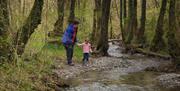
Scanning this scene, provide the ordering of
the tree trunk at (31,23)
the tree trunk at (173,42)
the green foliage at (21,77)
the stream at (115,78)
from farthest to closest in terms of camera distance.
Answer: the tree trunk at (173,42)
the stream at (115,78)
the tree trunk at (31,23)
the green foliage at (21,77)

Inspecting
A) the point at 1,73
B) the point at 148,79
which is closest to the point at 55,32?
the point at 148,79

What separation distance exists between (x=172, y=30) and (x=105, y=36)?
7.34 metres

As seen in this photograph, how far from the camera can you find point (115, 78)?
15523mm

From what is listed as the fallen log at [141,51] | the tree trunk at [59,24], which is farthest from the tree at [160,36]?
the tree trunk at [59,24]

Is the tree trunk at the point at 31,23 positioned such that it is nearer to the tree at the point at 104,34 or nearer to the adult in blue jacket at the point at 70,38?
the adult in blue jacket at the point at 70,38

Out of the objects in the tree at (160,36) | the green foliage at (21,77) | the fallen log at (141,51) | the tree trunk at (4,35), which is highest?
the tree trunk at (4,35)

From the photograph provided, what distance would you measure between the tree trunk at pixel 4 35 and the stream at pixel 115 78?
1.84 meters

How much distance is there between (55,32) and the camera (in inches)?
1208

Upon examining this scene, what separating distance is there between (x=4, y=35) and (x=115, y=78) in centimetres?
Answer: 514

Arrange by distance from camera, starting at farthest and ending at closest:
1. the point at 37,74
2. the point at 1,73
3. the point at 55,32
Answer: the point at 55,32
the point at 37,74
the point at 1,73

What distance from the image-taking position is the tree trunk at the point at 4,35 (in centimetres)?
1149

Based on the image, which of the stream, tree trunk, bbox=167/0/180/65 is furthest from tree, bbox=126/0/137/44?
tree trunk, bbox=167/0/180/65

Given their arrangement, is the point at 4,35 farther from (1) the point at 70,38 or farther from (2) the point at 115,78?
(1) the point at 70,38

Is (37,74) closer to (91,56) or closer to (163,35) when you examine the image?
(91,56)
